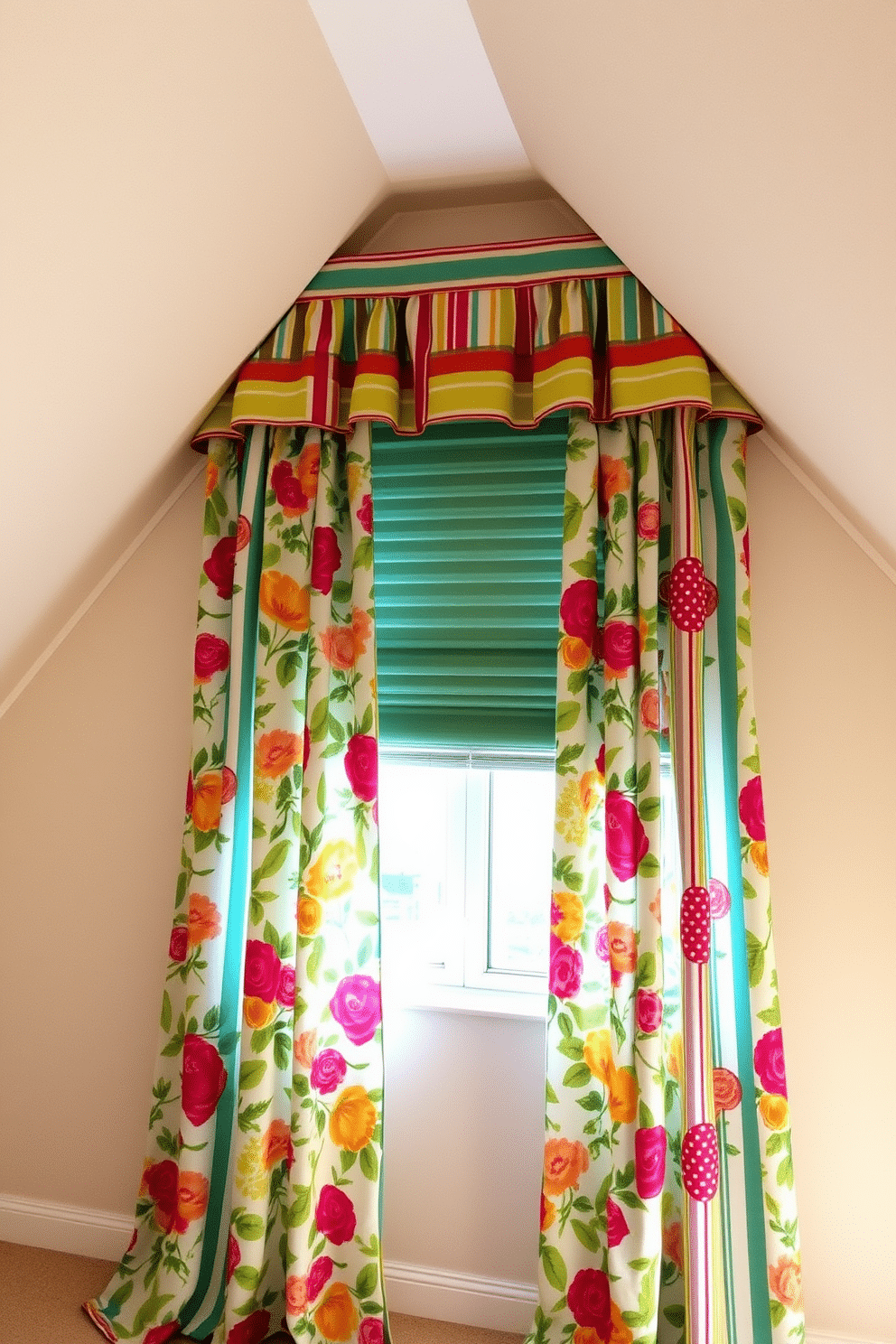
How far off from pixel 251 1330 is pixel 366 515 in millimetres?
1705

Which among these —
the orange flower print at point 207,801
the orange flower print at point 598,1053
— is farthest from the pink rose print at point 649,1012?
A: the orange flower print at point 207,801

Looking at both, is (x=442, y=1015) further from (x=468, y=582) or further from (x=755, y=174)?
(x=755, y=174)

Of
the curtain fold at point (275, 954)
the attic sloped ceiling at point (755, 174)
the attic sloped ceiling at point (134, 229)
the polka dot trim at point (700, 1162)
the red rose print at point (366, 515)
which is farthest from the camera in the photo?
the red rose print at point (366, 515)

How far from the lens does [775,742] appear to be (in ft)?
6.57

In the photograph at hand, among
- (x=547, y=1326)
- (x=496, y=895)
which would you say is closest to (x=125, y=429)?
(x=496, y=895)

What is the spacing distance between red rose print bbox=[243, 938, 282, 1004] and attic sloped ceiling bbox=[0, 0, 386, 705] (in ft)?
3.02

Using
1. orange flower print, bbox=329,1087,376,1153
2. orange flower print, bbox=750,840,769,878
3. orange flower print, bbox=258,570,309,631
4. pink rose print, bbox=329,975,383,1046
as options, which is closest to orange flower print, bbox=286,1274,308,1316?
orange flower print, bbox=329,1087,376,1153

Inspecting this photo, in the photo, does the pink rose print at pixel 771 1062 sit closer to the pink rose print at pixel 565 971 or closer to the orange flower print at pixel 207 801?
the pink rose print at pixel 565 971

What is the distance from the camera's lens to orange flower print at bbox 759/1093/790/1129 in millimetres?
1789

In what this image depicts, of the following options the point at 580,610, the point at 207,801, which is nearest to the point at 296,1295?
the point at 207,801

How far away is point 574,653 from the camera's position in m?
1.96

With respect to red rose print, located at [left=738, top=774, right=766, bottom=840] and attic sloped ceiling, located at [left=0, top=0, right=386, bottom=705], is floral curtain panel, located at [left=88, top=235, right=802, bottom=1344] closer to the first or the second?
red rose print, located at [left=738, top=774, right=766, bottom=840]

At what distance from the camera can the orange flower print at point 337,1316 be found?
1958 mm

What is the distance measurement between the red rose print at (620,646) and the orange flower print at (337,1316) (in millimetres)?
1382
